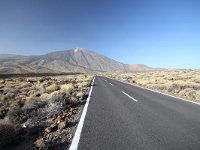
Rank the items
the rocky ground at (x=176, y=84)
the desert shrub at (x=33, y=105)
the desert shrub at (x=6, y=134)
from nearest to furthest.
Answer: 1. the desert shrub at (x=6, y=134)
2. the desert shrub at (x=33, y=105)
3. the rocky ground at (x=176, y=84)

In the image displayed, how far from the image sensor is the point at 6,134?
6180 millimetres

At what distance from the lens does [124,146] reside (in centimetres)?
534

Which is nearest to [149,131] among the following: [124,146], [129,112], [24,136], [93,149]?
[124,146]

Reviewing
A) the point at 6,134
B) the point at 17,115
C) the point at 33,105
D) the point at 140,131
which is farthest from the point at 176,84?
the point at 6,134

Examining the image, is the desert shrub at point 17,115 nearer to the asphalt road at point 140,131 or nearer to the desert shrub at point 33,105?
the desert shrub at point 33,105

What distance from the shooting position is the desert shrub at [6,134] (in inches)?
233

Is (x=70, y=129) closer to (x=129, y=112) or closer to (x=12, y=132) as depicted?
(x=12, y=132)

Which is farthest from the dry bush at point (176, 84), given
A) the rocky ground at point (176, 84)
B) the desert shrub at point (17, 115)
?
the desert shrub at point (17, 115)

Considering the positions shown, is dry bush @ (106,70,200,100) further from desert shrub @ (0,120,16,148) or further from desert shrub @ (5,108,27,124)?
desert shrub @ (0,120,16,148)

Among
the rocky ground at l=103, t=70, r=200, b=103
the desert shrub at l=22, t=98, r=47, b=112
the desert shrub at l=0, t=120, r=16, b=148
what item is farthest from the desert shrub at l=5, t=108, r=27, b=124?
the rocky ground at l=103, t=70, r=200, b=103

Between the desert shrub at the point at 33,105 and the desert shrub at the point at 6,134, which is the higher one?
the desert shrub at the point at 6,134

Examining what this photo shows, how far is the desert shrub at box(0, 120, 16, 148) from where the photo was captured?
19.4 feet

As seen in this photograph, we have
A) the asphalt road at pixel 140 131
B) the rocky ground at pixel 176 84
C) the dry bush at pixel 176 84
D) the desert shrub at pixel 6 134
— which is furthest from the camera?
the dry bush at pixel 176 84

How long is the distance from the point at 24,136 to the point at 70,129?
4.45 ft
